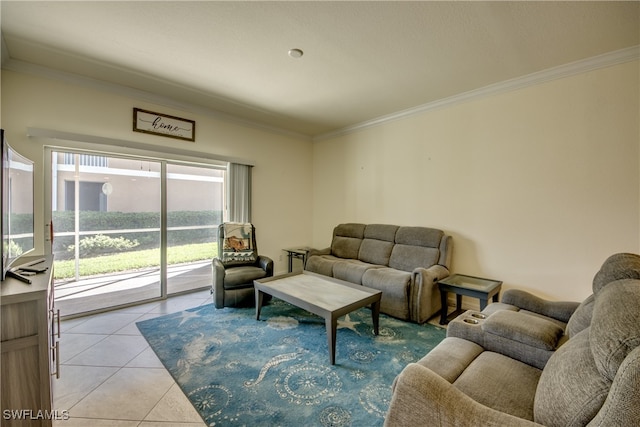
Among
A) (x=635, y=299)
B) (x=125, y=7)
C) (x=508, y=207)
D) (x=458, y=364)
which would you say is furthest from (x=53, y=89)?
(x=508, y=207)

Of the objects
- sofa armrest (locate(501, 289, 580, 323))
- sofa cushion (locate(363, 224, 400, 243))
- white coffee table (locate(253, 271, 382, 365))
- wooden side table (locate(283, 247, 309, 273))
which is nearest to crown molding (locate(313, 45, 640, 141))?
sofa cushion (locate(363, 224, 400, 243))

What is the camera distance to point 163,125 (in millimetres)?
3615

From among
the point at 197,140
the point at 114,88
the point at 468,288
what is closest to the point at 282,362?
the point at 468,288

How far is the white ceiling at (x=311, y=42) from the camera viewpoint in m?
2.01

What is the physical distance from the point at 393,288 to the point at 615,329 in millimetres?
2299

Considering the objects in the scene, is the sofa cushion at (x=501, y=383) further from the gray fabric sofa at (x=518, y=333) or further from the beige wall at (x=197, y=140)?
the beige wall at (x=197, y=140)

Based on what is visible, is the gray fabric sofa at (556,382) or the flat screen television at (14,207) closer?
the gray fabric sofa at (556,382)

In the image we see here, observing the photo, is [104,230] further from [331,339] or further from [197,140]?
[331,339]

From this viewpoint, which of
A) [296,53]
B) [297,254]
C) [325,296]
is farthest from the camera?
[297,254]

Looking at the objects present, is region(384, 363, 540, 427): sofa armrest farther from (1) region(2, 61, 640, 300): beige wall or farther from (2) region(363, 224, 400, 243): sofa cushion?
(2) region(363, 224, 400, 243): sofa cushion

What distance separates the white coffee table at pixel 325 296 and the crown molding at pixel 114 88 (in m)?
2.67

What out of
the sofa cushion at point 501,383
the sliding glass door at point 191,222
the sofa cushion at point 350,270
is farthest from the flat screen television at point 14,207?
the sofa cushion at point 350,270

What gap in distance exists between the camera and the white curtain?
4.30m

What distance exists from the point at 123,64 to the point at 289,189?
3.00 meters
